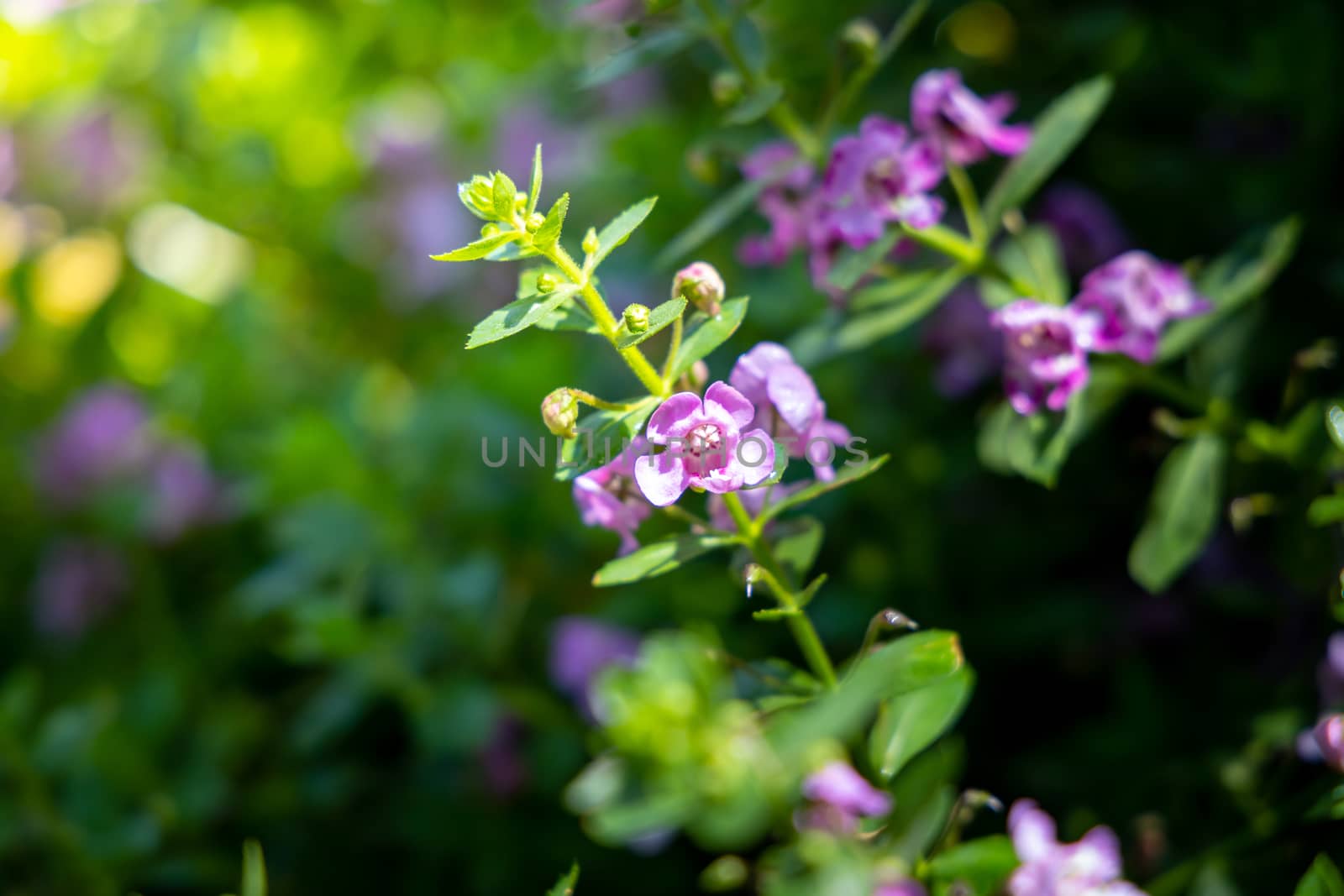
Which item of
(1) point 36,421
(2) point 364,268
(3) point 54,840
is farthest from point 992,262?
(1) point 36,421

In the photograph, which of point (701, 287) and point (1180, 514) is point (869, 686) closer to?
point (701, 287)

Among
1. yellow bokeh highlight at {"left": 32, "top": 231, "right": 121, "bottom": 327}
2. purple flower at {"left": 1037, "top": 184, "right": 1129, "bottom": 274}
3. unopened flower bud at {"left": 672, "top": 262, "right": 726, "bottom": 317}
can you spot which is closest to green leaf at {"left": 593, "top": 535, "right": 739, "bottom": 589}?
unopened flower bud at {"left": 672, "top": 262, "right": 726, "bottom": 317}

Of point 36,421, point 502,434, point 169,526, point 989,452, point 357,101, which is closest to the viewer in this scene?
point 989,452

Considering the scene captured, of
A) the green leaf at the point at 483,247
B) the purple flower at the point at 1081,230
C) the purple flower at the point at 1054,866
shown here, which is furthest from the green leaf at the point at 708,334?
the purple flower at the point at 1081,230

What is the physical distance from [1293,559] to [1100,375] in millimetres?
209

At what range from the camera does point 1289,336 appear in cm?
111

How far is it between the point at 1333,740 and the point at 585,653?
0.69 meters

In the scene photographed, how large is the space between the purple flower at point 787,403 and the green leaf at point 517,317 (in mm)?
131

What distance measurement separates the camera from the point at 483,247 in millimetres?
608

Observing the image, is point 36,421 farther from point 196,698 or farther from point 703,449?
point 703,449

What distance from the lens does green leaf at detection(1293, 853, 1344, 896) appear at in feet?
2.10


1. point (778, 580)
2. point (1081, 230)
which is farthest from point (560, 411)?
point (1081, 230)

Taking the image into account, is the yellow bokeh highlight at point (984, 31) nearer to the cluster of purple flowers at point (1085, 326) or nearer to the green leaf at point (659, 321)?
the cluster of purple flowers at point (1085, 326)

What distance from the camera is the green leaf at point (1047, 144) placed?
85 centimetres
